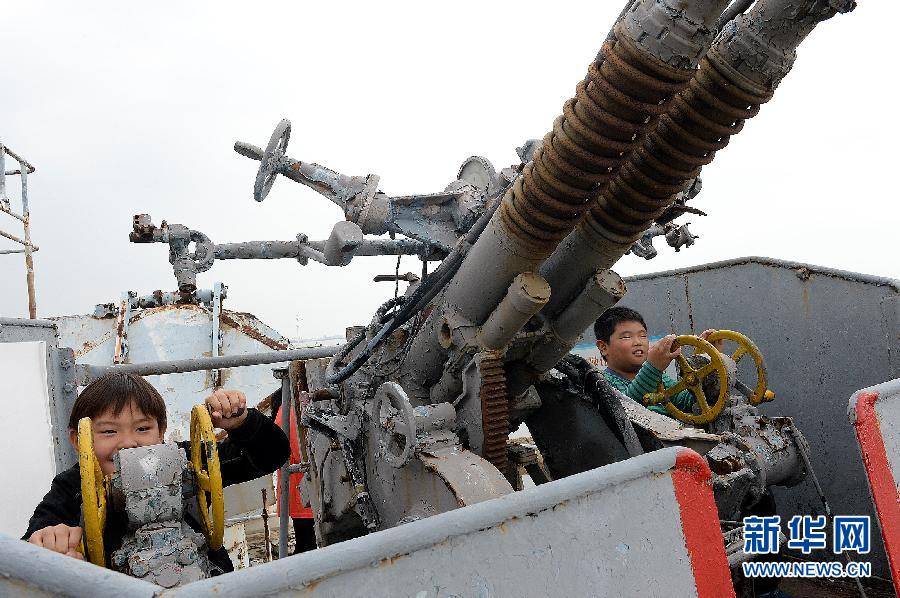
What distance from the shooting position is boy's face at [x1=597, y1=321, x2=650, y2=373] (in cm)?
388

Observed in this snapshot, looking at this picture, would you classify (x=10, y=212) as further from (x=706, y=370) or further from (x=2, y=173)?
(x=706, y=370)

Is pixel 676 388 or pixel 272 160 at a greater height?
pixel 272 160

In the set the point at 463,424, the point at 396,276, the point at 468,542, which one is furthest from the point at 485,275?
the point at 468,542

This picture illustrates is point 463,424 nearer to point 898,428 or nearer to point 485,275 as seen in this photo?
point 485,275

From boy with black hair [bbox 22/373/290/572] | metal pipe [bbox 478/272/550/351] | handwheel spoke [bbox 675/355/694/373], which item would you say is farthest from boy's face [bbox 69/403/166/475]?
handwheel spoke [bbox 675/355/694/373]

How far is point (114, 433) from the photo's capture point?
6.30ft

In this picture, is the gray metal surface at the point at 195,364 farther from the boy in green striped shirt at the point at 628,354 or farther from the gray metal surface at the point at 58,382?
the boy in green striped shirt at the point at 628,354

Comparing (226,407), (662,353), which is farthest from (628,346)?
(226,407)

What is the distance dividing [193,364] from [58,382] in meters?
0.66

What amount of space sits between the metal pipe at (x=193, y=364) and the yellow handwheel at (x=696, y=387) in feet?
6.33

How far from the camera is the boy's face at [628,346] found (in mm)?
3877

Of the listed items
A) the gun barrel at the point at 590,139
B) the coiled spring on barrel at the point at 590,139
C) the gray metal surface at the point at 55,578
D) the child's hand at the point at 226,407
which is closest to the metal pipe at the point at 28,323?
the child's hand at the point at 226,407

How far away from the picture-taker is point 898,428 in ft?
6.83

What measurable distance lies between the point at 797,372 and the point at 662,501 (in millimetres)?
3299
